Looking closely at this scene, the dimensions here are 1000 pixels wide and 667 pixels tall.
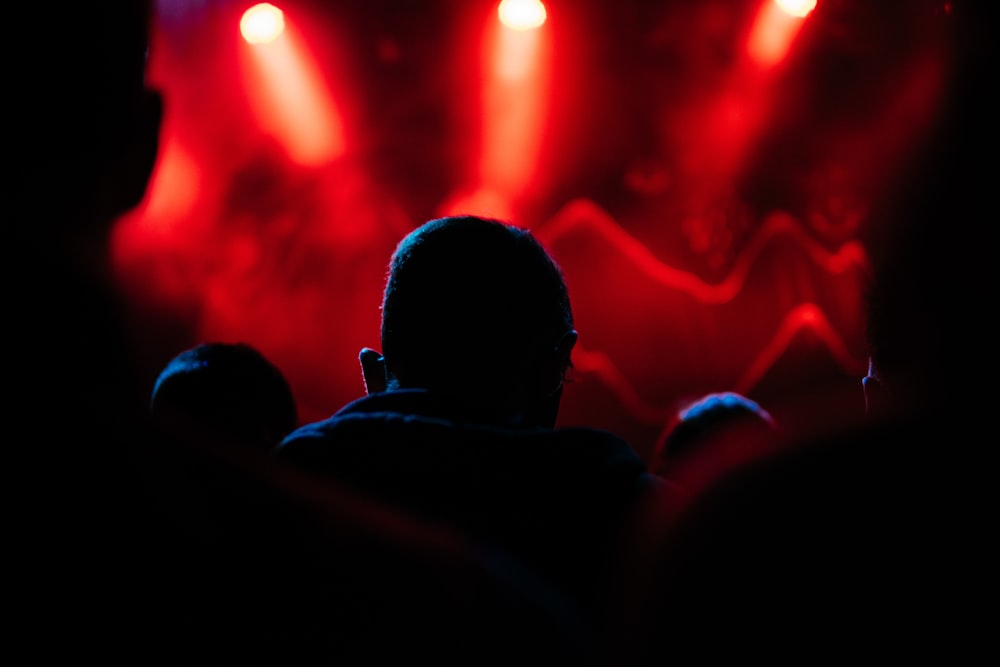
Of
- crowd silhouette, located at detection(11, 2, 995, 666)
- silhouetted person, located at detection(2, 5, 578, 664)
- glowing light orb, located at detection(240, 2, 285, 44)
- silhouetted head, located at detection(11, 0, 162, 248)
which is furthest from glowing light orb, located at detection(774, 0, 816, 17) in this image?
silhouetted person, located at detection(2, 5, 578, 664)

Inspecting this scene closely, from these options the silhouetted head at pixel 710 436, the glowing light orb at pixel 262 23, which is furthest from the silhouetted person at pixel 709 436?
Answer: the glowing light orb at pixel 262 23

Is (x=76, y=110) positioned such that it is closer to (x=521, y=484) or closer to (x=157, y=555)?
(x=157, y=555)

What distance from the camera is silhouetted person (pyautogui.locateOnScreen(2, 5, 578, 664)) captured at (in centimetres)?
52

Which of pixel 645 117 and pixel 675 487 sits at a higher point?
pixel 645 117

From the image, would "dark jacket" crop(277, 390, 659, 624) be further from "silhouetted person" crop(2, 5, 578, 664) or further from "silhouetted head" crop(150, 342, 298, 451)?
"silhouetted head" crop(150, 342, 298, 451)

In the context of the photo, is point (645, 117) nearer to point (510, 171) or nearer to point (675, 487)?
point (510, 171)

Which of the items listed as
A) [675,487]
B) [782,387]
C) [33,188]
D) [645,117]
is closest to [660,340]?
[782,387]

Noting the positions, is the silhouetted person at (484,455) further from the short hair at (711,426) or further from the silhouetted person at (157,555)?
the silhouetted person at (157,555)

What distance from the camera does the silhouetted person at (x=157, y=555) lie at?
1.71 feet

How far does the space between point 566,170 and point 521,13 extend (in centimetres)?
110

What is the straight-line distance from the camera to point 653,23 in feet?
16.5

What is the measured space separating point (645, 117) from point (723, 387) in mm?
2046

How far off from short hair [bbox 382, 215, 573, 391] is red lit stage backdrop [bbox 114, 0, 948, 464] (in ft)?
13.0

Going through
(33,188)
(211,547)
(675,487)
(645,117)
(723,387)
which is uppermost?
(645,117)
